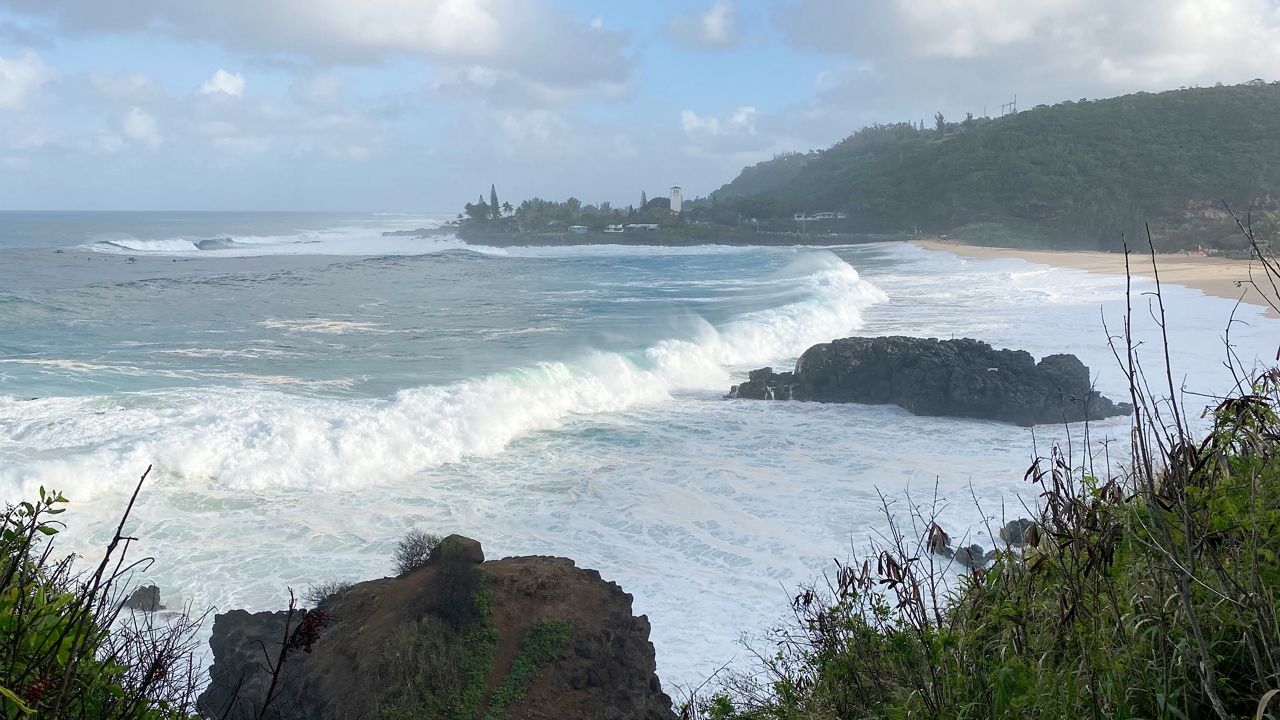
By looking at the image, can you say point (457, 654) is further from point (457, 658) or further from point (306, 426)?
point (306, 426)

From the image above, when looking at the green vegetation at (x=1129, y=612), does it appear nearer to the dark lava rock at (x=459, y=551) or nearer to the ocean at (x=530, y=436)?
the ocean at (x=530, y=436)

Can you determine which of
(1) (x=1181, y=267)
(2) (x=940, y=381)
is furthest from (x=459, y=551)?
(1) (x=1181, y=267)

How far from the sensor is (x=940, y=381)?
1642 cm

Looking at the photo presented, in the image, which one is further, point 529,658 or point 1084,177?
point 1084,177

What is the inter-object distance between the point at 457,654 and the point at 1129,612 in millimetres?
4770

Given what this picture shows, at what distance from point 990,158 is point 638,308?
6558 centimetres

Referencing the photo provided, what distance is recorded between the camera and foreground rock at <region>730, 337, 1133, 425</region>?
51.6ft

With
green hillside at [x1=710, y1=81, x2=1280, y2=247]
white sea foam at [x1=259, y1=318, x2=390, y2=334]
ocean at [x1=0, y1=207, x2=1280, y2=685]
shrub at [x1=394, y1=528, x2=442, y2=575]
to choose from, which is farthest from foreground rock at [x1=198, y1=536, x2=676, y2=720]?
green hillside at [x1=710, y1=81, x2=1280, y2=247]

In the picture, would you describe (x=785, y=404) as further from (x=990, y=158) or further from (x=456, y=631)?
(x=990, y=158)

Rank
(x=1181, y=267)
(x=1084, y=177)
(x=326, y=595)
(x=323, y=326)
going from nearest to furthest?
(x=326, y=595), (x=323, y=326), (x=1181, y=267), (x=1084, y=177)

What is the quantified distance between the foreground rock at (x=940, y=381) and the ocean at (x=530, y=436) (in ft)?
1.95

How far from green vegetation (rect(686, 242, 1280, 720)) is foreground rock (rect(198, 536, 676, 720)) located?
9.54 feet

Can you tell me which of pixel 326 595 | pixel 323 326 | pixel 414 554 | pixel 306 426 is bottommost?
pixel 326 595

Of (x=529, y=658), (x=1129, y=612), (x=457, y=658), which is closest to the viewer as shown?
(x=1129, y=612)
